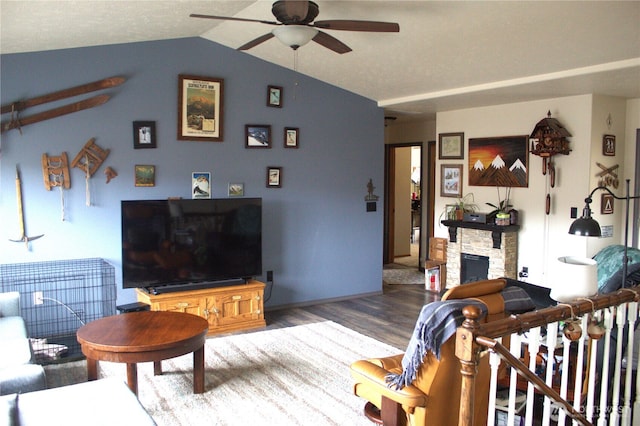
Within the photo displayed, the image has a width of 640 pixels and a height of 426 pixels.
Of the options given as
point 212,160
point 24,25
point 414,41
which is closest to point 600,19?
point 414,41

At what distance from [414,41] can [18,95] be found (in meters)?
3.49

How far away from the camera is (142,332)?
3668 mm

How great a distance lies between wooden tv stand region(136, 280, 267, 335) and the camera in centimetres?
506

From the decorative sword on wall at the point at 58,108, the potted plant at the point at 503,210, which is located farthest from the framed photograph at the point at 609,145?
the decorative sword on wall at the point at 58,108

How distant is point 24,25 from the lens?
393 cm

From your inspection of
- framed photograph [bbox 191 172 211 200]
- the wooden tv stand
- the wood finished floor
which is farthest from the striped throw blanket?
framed photograph [bbox 191 172 211 200]

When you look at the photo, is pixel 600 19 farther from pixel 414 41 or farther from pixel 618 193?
pixel 618 193

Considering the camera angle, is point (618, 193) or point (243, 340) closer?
point (243, 340)

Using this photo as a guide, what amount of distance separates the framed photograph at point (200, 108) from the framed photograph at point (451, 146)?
120 inches

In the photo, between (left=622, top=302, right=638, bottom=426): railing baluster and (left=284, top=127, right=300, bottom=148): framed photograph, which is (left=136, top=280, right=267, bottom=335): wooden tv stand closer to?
(left=284, top=127, right=300, bottom=148): framed photograph

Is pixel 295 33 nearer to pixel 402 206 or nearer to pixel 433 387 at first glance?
pixel 433 387

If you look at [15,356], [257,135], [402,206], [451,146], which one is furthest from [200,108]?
[402,206]

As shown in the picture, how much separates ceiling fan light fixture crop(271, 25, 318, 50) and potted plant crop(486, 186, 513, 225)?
3.61m

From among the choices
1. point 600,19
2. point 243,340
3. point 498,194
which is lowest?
point 243,340
